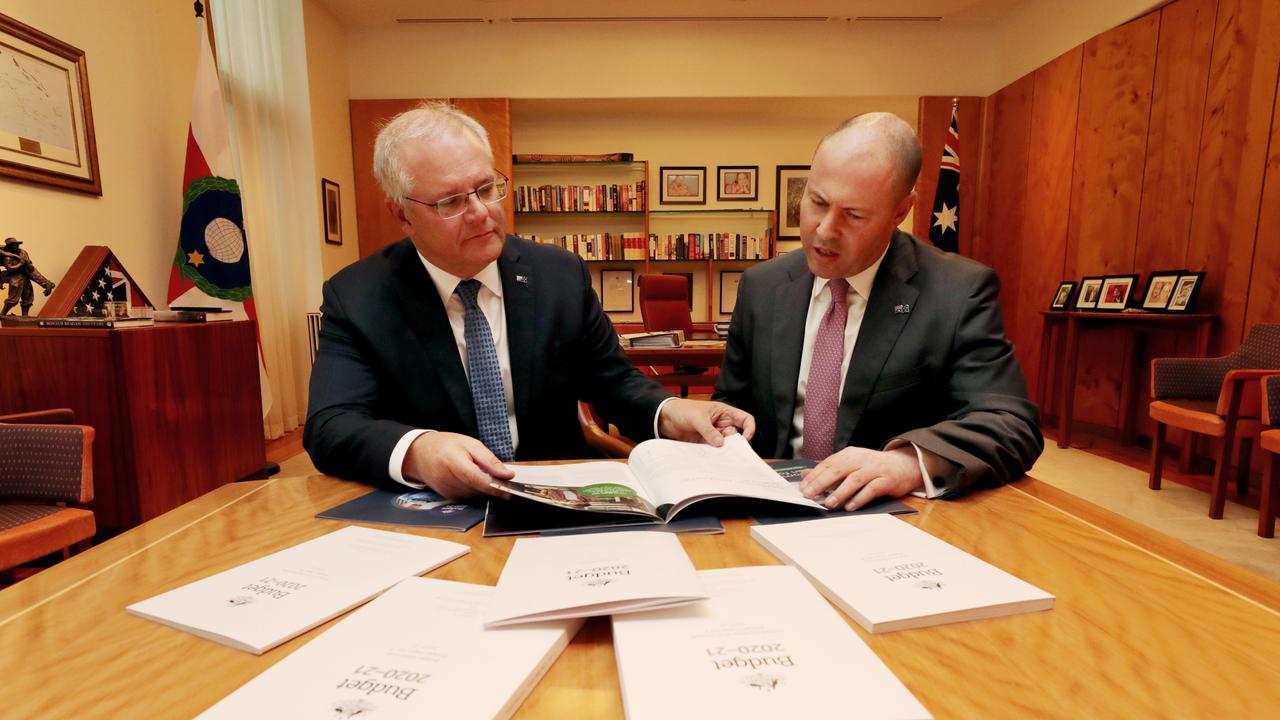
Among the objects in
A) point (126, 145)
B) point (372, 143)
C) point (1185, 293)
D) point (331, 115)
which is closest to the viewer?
point (126, 145)

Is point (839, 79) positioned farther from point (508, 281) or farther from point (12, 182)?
point (12, 182)

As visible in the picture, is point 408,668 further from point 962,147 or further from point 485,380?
point 962,147

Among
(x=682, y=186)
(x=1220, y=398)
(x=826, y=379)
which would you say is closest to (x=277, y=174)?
(x=682, y=186)

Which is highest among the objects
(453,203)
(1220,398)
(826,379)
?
(453,203)

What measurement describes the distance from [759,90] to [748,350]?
4.41 meters

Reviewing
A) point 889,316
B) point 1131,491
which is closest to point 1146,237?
point 1131,491

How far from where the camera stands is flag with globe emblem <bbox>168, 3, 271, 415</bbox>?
3.01m

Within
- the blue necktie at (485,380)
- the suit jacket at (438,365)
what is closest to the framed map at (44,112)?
the suit jacket at (438,365)

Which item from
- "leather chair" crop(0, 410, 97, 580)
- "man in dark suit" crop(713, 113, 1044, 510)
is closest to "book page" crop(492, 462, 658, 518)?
"man in dark suit" crop(713, 113, 1044, 510)

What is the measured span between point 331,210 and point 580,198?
2.14 m

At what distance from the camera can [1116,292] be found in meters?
3.83

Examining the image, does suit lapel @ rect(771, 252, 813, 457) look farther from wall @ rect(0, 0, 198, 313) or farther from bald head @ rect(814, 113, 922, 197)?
wall @ rect(0, 0, 198, 313)

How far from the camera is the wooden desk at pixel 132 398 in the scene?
6.76 ft

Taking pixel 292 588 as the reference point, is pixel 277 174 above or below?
above
